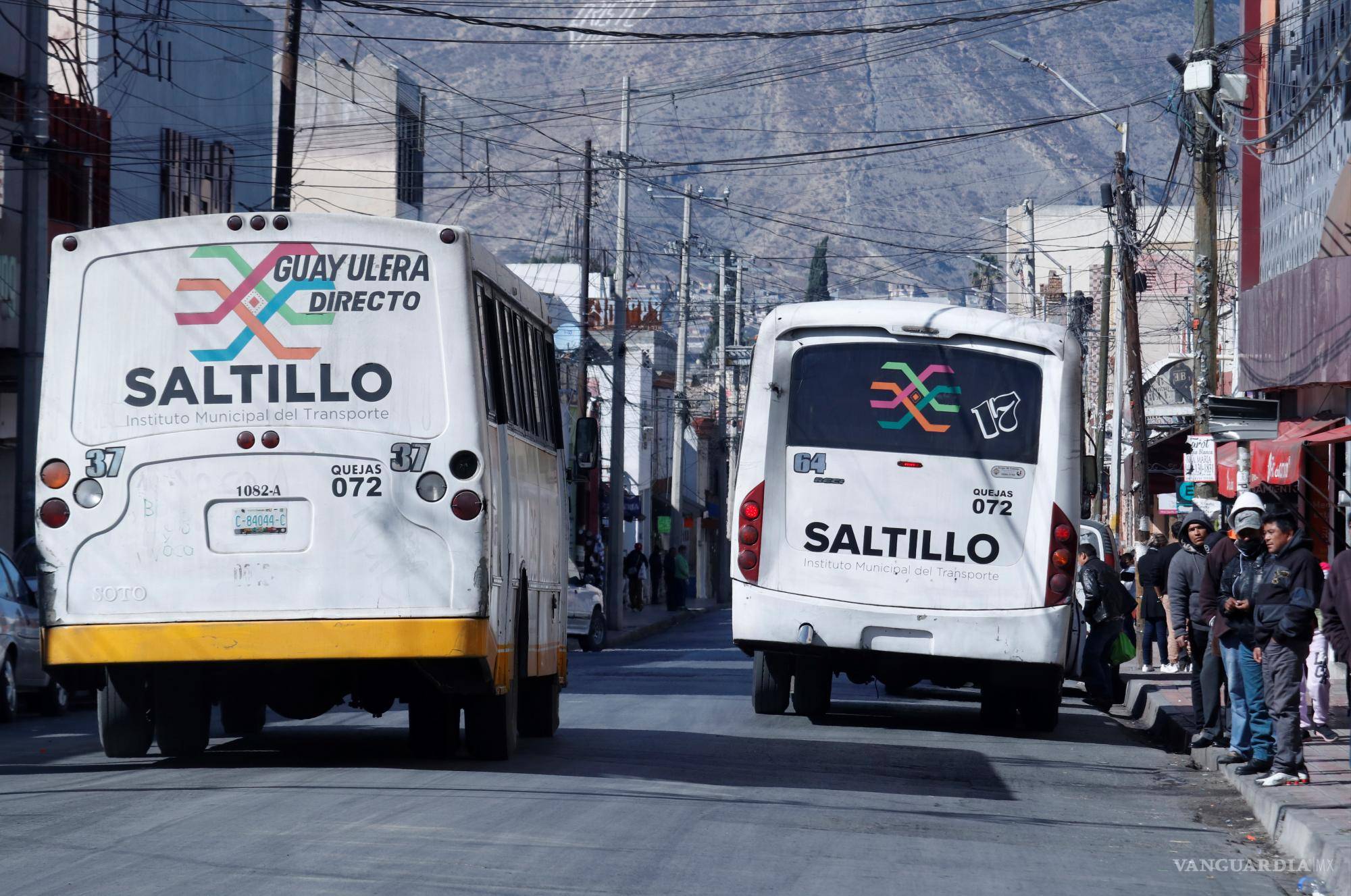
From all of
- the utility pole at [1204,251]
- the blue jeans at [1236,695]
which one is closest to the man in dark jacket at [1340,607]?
the blue jeans at [1236,695]

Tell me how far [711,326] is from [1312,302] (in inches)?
3241

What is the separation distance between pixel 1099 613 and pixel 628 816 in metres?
11.8

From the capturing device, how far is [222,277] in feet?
37.2

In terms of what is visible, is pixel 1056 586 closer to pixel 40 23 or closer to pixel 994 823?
pixel 994 823

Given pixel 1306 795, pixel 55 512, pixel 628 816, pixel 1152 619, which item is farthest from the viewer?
pixel 1152 619

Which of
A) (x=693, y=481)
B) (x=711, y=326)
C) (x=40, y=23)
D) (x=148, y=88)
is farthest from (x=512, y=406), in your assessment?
(x=711, y=326)

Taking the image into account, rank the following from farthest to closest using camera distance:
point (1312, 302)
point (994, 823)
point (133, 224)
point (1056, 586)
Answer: point (1312, 302)
point (1056, 586)
point (133, 224)
point (994, 823)

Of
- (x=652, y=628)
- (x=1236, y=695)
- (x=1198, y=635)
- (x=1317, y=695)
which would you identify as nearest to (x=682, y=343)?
(x=652, y=628)

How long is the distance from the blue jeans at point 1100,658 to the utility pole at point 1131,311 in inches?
485

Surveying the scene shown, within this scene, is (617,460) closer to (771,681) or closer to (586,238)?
(586,238)

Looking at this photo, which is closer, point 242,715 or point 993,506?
point 242,715

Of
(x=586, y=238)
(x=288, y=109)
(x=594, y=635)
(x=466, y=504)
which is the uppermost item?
(x=586, y=238)

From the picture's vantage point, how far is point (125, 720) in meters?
12.4

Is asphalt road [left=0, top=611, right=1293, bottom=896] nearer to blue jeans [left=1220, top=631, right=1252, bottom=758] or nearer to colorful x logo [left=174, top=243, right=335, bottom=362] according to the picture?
blue jeans [left=1220, top=631, right=1252, bottom=758]
